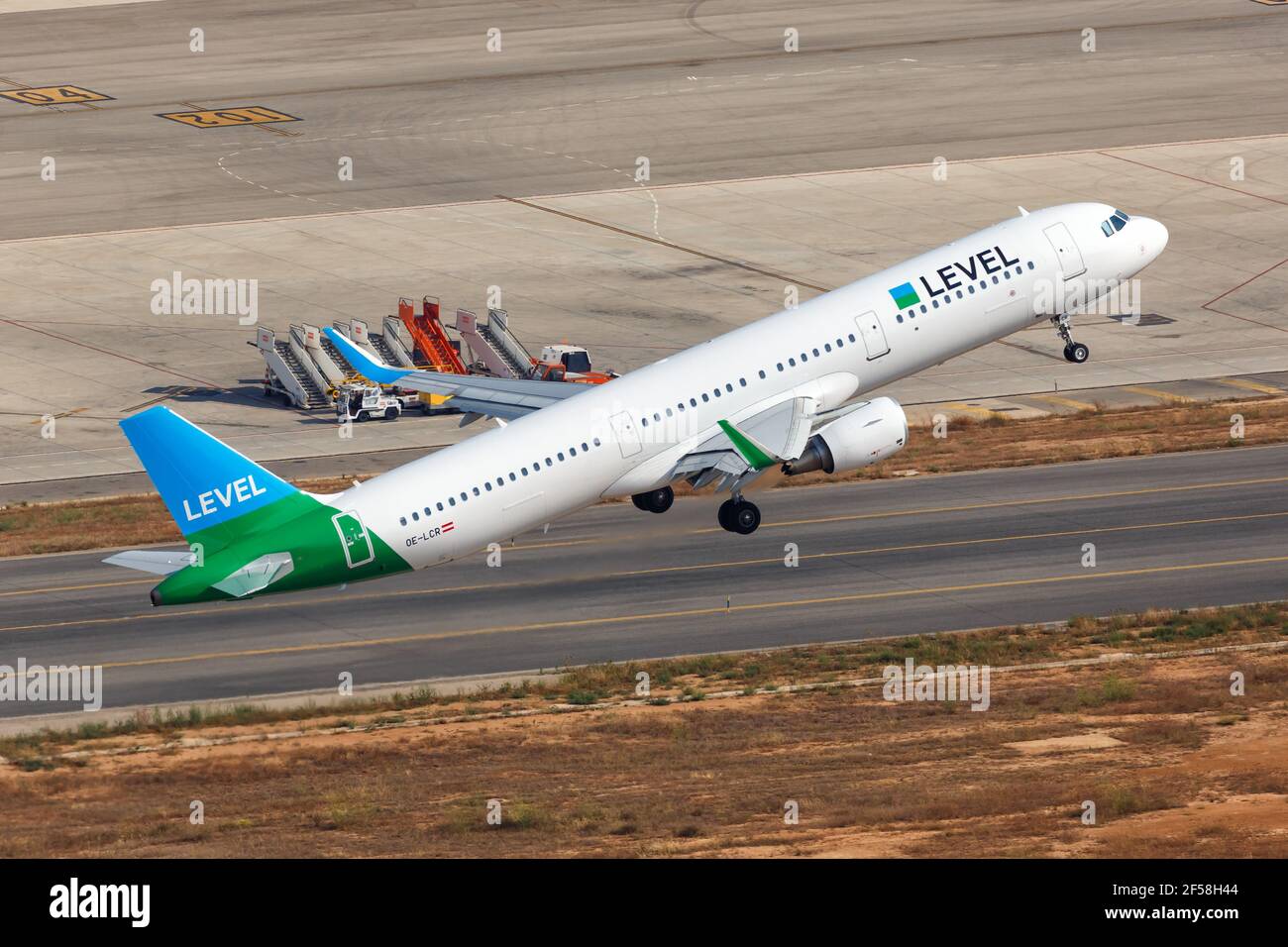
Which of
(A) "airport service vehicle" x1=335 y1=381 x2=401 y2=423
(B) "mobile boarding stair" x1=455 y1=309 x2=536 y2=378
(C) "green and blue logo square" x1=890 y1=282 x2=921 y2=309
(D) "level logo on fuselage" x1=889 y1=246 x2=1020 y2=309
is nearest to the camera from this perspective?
(C) "green and blue logo square" x1=890 y1=282 x2=921 y2=309

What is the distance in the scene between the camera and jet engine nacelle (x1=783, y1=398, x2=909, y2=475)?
62.5 meters

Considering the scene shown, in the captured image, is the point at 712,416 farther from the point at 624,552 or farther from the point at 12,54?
the point at 12,54

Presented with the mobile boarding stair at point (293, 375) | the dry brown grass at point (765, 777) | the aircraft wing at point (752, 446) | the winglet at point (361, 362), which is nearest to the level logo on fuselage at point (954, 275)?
the aircraft wing at point (752, 446)

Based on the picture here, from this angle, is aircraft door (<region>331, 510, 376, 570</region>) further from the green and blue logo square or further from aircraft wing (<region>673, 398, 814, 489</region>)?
the green and blue logo square

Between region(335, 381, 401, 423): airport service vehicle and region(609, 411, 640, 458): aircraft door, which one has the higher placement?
region(335, 381, 401, 423): airport service vehicle

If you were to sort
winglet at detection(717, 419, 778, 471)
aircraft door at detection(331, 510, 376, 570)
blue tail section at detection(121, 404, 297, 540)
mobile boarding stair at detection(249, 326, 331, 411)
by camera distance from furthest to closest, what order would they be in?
mobile boarding stair at detection(249, 326, 331, 411) → winglet at detection(717, 419, 778, 471) → aircraft door at detection(331, 510, 376, 570) → blue tail section at detection(121, 404, 297, 540)

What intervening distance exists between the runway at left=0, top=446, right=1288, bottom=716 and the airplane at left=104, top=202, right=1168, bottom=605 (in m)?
3.97

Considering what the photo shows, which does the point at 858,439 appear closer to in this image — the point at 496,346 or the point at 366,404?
the point at 366,404

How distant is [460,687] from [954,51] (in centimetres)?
8560

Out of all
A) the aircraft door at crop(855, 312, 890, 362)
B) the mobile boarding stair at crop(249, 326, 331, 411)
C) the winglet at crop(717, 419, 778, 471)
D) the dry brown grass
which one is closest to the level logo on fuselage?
the aircraft door at crop(855, 312, 890, 362)

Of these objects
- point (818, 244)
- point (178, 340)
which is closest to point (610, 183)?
point (818, 244)

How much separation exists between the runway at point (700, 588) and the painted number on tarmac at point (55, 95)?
65157mm

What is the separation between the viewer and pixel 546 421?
197 feet

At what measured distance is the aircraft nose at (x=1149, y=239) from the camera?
7175 cm
